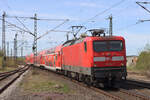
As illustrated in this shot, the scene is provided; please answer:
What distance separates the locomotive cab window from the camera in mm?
14281

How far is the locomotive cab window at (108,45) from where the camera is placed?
46.9 feet

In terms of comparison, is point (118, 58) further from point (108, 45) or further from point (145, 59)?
point (145, 59)

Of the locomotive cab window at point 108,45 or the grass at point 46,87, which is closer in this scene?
the grass at point 46,87

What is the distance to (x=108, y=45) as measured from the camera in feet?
47.6

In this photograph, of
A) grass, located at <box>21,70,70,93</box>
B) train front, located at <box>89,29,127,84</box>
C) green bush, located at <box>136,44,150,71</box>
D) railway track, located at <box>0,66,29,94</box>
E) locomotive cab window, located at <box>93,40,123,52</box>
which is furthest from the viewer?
green bush, located at <box>136,44,150,71</box>

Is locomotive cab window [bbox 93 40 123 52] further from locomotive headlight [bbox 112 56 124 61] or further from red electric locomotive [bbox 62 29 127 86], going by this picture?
locomotive headlight [bbox 112 56 124 61]

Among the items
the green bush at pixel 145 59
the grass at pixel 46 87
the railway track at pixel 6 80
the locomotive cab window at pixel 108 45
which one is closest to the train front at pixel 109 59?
the locomotive cab window at pixel 108 45

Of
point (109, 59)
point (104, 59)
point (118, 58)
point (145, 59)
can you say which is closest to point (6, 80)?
point (104, 59)

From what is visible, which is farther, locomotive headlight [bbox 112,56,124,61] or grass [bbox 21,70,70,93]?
locomotive headlight [bbox 112,56,124,61]

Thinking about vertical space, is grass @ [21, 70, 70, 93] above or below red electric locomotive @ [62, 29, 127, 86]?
below

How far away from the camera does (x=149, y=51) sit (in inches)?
1368

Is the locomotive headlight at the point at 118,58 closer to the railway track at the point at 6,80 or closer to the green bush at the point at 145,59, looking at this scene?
→ the railway track at the point at 6,80

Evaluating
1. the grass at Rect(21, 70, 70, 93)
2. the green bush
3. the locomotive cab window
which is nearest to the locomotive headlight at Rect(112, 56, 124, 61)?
the locomotive cab window

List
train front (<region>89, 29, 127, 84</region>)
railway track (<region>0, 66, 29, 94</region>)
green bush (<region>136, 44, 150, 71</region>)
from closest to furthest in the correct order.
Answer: train front (<region>89, 29, 127, 84</region>), railway track (<region>0, 66, 29, 94</region>), green bush (<region>136, 44, 150, 71</region>)
